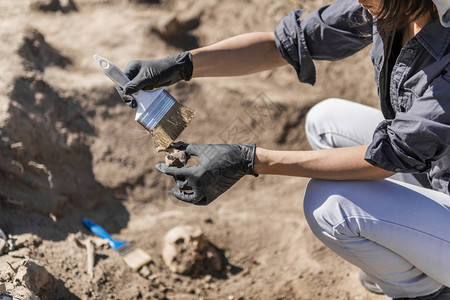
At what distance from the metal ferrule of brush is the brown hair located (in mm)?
741

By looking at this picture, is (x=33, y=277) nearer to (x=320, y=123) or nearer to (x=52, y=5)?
(x=320, y=123)

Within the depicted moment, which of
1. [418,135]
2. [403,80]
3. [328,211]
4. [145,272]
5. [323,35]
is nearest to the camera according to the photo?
[418,135]

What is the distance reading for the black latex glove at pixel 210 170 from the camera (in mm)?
1745

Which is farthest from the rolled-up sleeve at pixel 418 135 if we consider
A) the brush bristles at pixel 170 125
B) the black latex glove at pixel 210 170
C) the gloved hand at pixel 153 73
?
the gloved hand at pixel 153 73

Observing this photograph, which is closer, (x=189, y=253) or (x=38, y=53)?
(x=189, y=253)

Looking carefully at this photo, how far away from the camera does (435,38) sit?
1587 mm

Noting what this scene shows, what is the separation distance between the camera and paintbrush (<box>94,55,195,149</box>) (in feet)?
5.84

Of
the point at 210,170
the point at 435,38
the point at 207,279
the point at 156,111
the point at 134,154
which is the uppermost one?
the point at 435,38

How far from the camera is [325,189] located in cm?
185

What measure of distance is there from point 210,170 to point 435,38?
0.80m

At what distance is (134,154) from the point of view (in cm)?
286

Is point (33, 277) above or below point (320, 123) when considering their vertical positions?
below

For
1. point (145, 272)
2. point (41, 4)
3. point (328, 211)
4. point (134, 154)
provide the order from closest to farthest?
1. point (328, 211)
2. point (145, 272)
3. point (134, 154)
4. point (41, 4)

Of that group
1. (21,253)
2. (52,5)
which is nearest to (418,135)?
(21,253)
